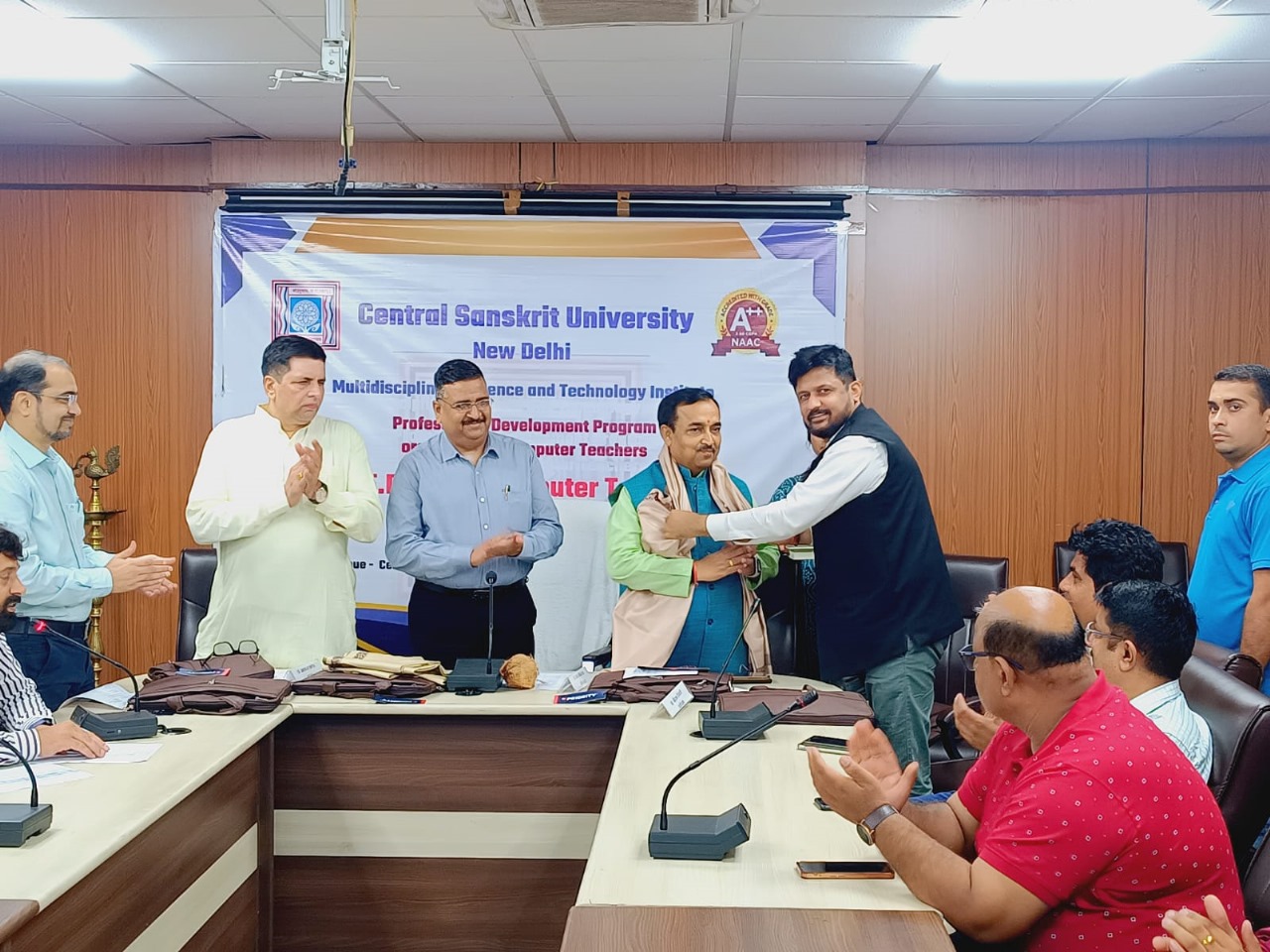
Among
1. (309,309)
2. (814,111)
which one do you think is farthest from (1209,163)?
(309,309)

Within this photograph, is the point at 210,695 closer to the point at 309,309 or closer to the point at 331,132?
the point at 309,309

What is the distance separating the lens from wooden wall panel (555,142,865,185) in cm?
549

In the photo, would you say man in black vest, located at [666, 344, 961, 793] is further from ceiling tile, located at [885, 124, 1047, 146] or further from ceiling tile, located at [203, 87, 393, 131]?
ceiling tile, located at [203, 87, 393, 131]

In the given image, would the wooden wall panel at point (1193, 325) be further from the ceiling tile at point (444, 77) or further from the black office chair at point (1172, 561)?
the ceiling tile at point (444, 77)

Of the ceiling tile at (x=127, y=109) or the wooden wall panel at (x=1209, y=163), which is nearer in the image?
the ceiling tile at (x=127, y=109)

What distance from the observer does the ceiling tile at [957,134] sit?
17.0 ft

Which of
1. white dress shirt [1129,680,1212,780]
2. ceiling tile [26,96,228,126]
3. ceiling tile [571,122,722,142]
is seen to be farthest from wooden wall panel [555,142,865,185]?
white dress shirt [1129,680,1212,780]

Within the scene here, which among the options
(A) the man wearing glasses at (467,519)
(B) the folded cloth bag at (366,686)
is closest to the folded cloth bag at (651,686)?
(B) the folded cloth bag at (366,686)

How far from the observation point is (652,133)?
5320mm

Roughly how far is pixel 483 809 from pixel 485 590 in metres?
0.93

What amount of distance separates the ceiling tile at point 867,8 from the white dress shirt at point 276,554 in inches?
76.3

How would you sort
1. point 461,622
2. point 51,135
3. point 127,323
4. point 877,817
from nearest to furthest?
point 877,817, point 461,622, point 51,135, point 127,323

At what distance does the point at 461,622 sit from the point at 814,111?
8.00ft

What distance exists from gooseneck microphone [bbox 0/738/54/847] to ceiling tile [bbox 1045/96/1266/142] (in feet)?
14.1
